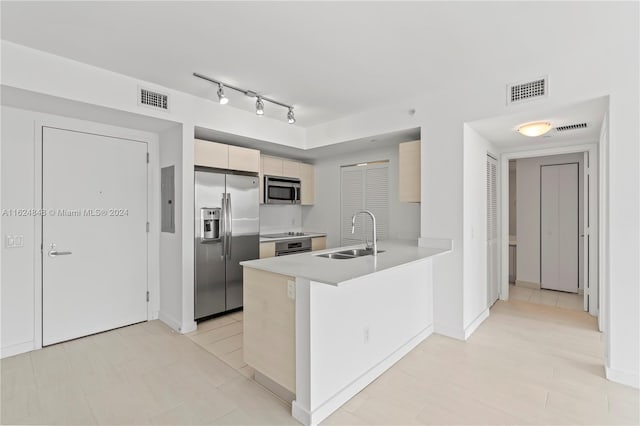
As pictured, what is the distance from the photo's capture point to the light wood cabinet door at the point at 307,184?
5.40 m

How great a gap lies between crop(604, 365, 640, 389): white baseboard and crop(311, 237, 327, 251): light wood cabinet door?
364 cm

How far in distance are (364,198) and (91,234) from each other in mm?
3517

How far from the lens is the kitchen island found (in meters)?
2.05

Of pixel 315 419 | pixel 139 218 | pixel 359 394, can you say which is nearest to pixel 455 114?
pixel 359 394

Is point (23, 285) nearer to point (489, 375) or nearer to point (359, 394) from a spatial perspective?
point (359, 394)

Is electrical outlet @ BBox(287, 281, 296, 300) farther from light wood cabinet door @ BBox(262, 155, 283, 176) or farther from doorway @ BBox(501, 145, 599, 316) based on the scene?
doorway @ BBox(501, 145, 599, 316)

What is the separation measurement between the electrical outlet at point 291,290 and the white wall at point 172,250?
1854 mm

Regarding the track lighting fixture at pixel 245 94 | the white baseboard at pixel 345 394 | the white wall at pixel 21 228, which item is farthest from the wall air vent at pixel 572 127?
the white wall at pixel 21 228

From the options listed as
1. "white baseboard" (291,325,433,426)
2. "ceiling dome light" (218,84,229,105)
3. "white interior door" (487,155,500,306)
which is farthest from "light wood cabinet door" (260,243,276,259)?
"white interior door" (487,155,500,306)

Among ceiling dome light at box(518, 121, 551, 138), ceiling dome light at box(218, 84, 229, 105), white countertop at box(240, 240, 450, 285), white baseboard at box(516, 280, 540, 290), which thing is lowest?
white baseboard at box(516, 280, 540, 290)

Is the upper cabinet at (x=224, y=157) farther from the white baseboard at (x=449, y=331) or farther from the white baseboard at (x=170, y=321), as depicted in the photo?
the white baseboard at (x=449, y=331)

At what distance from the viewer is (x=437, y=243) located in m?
3.40

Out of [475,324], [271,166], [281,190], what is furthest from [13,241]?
[475,324]

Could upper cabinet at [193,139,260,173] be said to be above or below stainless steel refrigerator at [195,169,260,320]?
above
